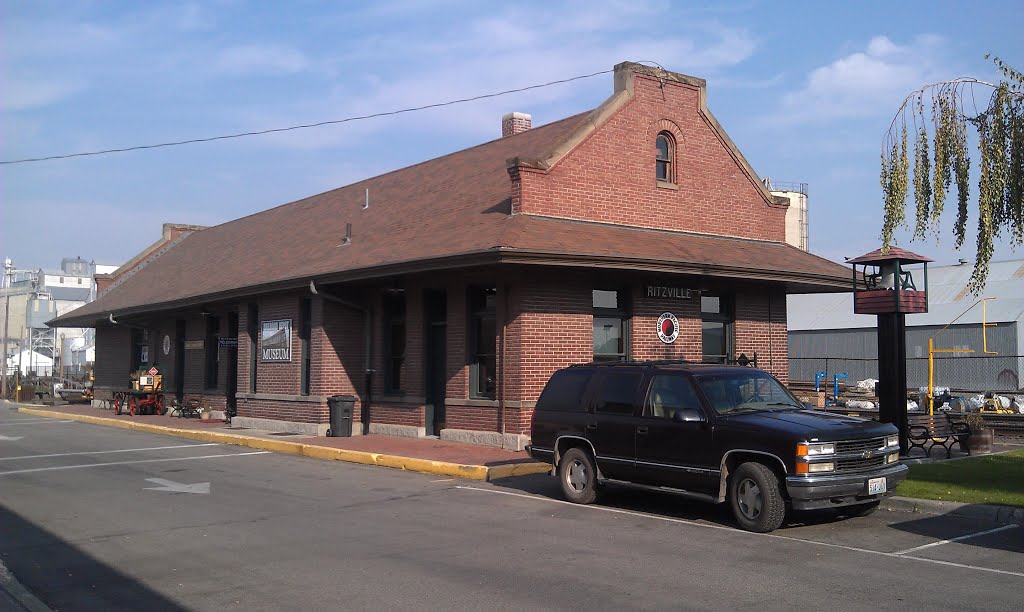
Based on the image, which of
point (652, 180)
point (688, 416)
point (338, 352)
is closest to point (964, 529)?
point (688, 416)

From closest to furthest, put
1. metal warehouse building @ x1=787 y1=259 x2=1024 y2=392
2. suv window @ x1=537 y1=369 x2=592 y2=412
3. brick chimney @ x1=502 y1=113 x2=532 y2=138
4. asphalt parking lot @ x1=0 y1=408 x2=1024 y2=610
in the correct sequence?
asphalt parking lot @ x1=0 y1=408 x2=1024 y2=610 → suv window @ x1=537 y1=369 x2=592 y2=412 → brick chimney @ x1=502 y1=113 x2=532 y2=138 → metal warehouse building @ x1=787 y1=259 x2=1024 y2=392

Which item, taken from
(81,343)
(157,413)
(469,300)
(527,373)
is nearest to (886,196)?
(527,373)

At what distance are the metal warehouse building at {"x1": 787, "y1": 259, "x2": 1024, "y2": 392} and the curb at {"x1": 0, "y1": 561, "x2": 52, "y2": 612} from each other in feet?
103

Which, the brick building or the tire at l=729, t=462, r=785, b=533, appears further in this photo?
the brick building

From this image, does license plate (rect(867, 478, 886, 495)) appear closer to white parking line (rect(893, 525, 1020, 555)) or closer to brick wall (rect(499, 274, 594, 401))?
white parking line (rect(893, 525, 1020, 555))

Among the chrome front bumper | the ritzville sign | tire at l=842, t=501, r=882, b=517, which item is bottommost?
tire at l=842, t=501, r=882, b=517

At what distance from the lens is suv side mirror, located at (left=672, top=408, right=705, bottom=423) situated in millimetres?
11006

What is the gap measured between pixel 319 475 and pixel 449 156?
13.7m

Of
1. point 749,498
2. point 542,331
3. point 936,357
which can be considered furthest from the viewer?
point 936,357

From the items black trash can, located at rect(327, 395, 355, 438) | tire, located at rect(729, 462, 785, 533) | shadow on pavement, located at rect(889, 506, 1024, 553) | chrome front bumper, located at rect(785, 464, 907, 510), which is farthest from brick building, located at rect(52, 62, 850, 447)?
shadow on pavement, located at rect(889, 506, 1024, 553)

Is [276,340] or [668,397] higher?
[276,340]

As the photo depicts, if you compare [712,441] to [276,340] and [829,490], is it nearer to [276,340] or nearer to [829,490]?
[829,490]

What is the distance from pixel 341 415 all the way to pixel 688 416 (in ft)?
39.7

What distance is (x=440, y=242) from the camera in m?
19.2
